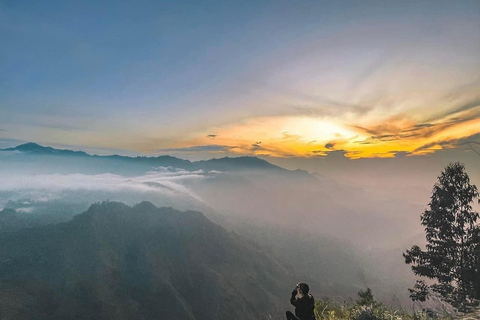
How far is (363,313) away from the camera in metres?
8.14

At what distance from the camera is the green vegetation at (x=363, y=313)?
26.4ft

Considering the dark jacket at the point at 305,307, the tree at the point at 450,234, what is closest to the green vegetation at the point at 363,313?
the dark jacket at the point at 305,307

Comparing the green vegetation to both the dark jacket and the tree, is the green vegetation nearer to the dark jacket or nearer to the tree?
the dark jacket

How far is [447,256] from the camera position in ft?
71.9

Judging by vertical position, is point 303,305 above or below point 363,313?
above

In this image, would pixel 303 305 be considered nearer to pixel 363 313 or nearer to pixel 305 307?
pixel 305 307

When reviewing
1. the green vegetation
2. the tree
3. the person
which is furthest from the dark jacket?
the tree

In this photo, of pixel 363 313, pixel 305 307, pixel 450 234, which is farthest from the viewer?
pixel 450 234

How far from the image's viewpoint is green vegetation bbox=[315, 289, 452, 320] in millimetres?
8055

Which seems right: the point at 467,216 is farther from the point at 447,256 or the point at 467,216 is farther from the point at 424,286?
the point at 424,286

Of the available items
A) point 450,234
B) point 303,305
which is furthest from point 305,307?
point 450,234

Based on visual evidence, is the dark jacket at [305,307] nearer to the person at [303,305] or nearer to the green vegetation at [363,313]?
the person at [303,305]

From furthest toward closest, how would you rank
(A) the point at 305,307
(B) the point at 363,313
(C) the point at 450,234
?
(C) the point at 450,234
(B) the point at 363,313
(A) the point at 305,307

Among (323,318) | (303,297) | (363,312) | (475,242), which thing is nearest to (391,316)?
(363,312)
